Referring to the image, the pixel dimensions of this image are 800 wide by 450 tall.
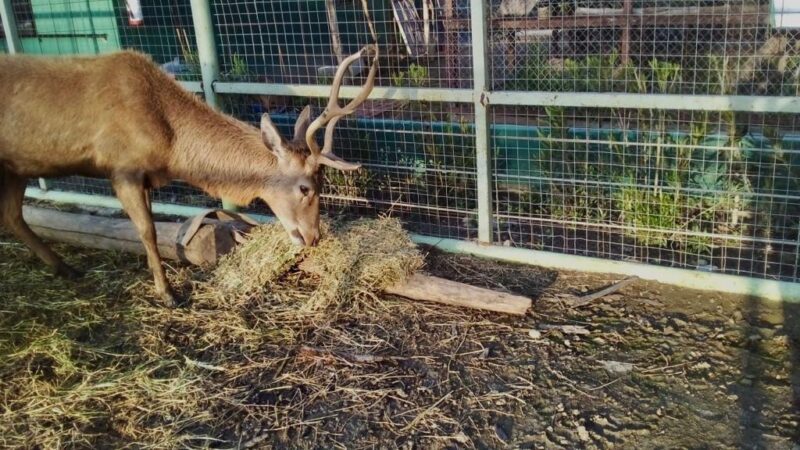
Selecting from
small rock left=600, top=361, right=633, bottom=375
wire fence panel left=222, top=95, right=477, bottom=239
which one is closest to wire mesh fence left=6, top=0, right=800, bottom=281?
wire fence panel left=222, top=95, right=477, bottom=239

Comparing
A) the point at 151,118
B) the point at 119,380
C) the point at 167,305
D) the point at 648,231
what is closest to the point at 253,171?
the point at 151,118

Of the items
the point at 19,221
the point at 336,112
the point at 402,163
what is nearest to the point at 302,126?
the point at 336,112

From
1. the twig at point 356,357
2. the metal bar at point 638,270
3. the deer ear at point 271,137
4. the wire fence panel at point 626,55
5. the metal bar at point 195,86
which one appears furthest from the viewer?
the metal bar at point 195,86

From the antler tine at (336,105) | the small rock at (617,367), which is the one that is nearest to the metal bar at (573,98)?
the antler tine at (336,105)

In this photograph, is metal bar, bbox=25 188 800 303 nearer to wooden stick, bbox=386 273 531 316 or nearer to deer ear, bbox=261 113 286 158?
wooden stick, bbox=386 273 531 316

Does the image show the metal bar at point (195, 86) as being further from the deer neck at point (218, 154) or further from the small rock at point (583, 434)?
the small rock at point (583, 434)

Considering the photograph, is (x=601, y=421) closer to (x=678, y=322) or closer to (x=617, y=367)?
(x=617, y=367)

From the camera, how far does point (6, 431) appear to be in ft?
11.9

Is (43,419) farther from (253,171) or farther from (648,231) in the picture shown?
(648,231)

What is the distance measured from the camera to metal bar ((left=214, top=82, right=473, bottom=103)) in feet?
16.8

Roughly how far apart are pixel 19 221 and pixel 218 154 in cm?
164

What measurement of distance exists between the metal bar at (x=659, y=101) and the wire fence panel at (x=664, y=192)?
37 centimetres

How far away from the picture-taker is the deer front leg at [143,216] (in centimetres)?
497

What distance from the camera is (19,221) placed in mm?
5516
